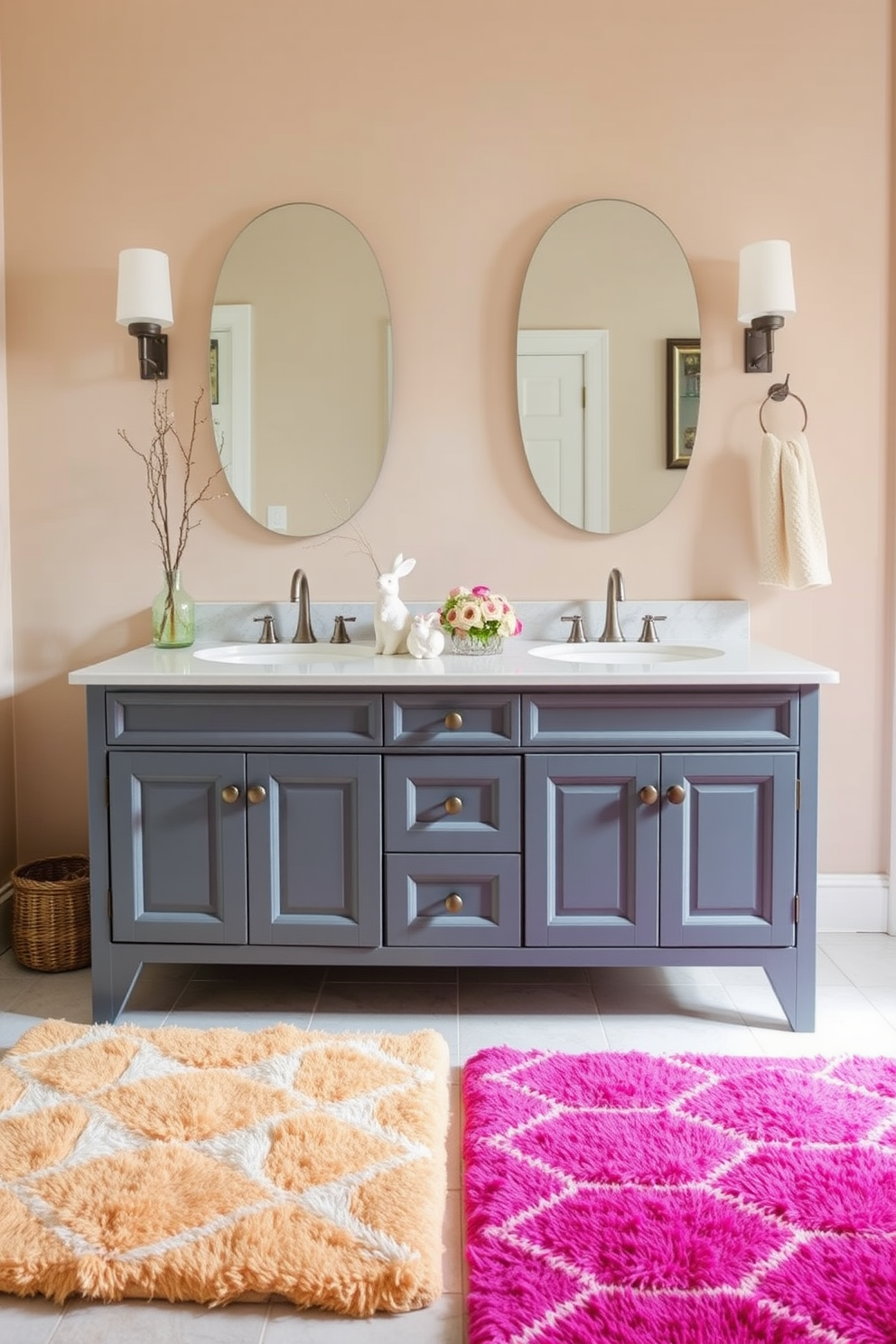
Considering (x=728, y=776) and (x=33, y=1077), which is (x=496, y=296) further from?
(x=33, y=1077)

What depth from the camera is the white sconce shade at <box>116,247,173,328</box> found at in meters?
2.55

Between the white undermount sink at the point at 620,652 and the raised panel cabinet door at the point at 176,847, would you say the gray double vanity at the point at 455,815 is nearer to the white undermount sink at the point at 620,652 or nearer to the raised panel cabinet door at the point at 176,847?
the raised panel cabinet door at the point at 176,847

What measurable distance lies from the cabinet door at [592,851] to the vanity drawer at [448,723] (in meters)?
0.09

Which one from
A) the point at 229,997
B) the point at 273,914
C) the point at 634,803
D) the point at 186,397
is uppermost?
the point at 186,397

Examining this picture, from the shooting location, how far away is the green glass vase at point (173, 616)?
102 inches

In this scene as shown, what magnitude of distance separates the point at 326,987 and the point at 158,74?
235cm

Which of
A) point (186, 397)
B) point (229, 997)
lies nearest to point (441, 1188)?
point (229, 997)

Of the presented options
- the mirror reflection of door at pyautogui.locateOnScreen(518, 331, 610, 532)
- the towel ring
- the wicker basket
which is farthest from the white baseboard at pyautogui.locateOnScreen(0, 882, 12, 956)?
the towel ring

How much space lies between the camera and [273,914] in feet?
7.23

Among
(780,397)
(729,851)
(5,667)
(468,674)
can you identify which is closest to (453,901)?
(468,674)

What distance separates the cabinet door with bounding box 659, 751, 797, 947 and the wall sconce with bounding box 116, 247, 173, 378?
1653mm

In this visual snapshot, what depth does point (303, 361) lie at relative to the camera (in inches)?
105

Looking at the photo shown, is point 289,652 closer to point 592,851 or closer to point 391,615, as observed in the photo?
point 391,615

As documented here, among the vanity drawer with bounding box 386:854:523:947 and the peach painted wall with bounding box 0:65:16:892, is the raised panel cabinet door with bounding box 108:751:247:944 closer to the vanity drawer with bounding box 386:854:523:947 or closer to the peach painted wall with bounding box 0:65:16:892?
the vanity drawer with bounding box 386:854:523:947
